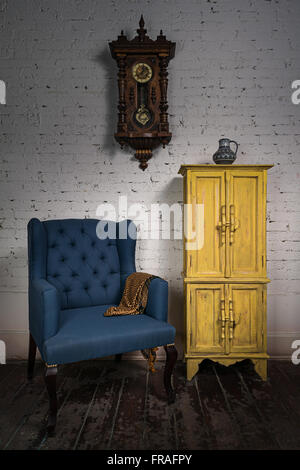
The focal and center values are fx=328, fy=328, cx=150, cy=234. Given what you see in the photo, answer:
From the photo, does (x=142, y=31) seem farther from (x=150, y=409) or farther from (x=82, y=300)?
(x=150, y=409)

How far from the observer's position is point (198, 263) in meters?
2.30

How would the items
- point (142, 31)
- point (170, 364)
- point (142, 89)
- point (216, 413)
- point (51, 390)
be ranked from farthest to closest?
point (142, 89) → point (142, 31) → point (170, 364) → point (216, 413) → point (51, 390)

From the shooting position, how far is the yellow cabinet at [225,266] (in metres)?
2.29

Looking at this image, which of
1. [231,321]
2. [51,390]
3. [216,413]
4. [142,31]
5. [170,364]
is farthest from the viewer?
[142,31]

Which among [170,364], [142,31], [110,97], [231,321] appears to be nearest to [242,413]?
[170,364]

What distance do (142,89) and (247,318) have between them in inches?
76.2

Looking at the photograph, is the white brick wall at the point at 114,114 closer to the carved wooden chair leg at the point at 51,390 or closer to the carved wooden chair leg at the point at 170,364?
the carved wooden chair leg at the point at 170,364

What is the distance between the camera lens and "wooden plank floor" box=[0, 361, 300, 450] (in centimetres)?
160

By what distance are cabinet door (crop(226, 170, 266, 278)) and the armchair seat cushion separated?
2.38ft

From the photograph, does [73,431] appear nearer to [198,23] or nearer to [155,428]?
[155,428]

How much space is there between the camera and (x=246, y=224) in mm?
2312

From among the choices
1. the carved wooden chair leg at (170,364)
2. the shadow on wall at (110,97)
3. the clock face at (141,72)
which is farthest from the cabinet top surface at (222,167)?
the carved wooden chair leg at (170,364)
